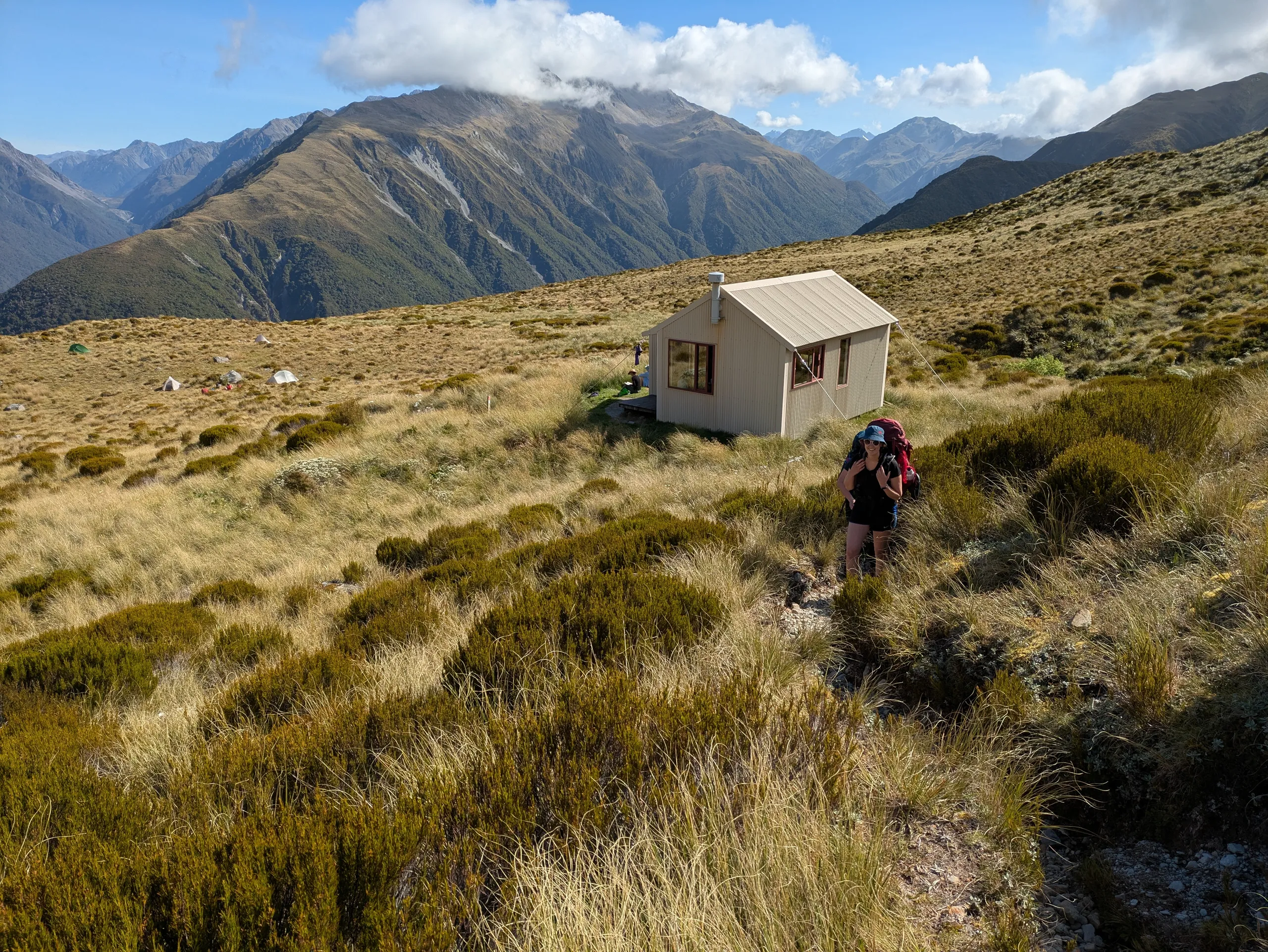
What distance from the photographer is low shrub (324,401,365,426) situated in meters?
20.6

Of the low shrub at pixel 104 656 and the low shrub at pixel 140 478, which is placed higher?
the low shrub at pixel 104 656

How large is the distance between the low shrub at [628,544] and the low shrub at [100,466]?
61.0 feet

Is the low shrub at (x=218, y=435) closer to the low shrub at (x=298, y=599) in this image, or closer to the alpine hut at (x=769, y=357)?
the alpine hut at (x=769, y=357)

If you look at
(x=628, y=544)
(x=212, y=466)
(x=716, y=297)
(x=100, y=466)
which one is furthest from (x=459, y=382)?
(x=628, y=544)

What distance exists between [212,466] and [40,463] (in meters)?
7.91

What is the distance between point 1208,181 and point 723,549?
55767 mm

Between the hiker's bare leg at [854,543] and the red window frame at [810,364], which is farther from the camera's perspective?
the red window frame at [810,364]

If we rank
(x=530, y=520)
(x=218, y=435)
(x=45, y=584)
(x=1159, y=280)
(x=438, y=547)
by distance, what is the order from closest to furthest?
(x=438, y=547) → (x=530, y=520) → (x=45, y=584) → (x=218, y=435) → (x=1159, y=280)

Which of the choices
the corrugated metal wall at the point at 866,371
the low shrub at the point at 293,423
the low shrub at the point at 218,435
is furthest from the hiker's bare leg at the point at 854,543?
the low shrub at the point at 218,435

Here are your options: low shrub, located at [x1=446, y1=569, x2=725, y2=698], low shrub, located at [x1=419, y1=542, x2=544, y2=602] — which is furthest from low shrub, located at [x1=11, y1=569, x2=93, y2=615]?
low shrub, located at [x1=446, y1=569, x2=725, y2=698]

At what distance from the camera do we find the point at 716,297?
15508mm

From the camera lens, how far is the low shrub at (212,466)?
17.5 metres

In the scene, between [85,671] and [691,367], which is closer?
[85,671]

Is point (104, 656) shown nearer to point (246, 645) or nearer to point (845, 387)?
point (246, 645)
